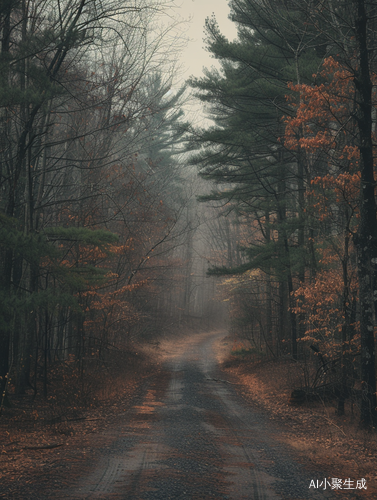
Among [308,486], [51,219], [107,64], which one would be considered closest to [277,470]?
Result: [308,486]

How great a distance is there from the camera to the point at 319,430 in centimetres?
836

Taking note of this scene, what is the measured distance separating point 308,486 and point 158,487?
5.98ft

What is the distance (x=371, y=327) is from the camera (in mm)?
7758

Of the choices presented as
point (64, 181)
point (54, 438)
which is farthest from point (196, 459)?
point (64, 181)

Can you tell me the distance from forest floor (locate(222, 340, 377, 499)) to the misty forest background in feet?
1.53

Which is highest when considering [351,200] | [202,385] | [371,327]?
[351,200]

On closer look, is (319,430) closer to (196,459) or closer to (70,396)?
(196,459)

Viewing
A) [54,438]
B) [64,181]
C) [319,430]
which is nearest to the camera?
[54,438]

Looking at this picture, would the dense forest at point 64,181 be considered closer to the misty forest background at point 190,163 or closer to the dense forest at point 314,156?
the misty forest background at point 190,163

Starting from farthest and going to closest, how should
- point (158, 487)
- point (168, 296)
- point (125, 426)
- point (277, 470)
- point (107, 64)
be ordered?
point (168, 296), point (107, 64), point (125, 426), point (277, 470), point (158, 487)

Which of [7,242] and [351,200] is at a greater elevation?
[351,200]

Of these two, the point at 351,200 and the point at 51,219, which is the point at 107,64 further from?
the point at 351,200

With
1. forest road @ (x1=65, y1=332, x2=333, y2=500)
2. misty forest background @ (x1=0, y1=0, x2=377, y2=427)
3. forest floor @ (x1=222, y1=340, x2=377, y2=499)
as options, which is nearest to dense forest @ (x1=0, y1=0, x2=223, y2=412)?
misty forest background @ (x1=0, y1=0, x2=377, y2=427)

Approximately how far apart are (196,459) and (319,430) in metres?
3.32
